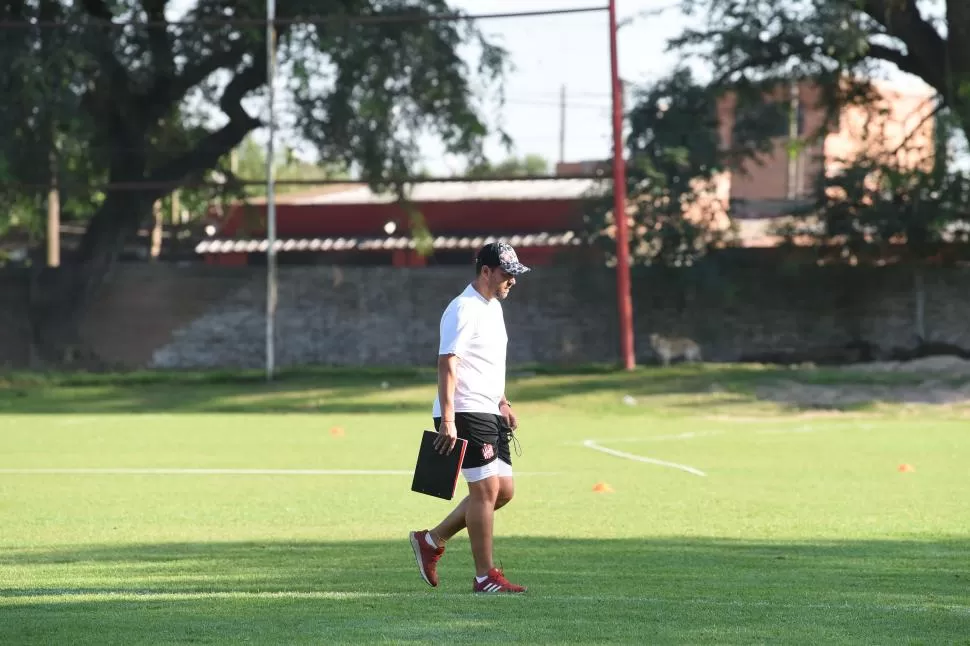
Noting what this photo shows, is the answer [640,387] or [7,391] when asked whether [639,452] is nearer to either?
[640,387]

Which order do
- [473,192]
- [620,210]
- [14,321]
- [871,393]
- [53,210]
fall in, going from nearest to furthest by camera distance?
[871,393] < [620,210] < [53,210] < [14,321] < [473,192]

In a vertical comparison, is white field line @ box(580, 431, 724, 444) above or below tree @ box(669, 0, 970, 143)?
below

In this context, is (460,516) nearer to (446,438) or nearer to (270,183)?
(446,438)

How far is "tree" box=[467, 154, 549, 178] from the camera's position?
1175 inches

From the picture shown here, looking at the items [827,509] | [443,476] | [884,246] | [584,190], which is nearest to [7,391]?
[584,190]

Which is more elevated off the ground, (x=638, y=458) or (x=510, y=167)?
(x=510, y=167)

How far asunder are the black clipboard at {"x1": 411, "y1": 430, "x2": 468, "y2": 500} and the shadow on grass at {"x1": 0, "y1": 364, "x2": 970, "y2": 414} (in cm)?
1733

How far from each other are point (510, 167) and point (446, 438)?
2232 cm

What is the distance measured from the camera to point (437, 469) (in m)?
9.05

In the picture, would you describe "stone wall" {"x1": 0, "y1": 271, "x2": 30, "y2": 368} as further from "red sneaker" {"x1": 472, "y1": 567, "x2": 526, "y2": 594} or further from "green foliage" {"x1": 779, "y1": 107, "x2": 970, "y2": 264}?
"red sneaker" {"x1": 472, "y1": 567, "x2": 526, "y2": 594}

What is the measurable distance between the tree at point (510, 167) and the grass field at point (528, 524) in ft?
16.3

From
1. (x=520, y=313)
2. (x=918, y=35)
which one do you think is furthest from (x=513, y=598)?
(x=918, y=35)

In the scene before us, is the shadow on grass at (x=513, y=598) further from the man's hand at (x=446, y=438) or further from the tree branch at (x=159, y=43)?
the tree branch at (x=159, y=43)

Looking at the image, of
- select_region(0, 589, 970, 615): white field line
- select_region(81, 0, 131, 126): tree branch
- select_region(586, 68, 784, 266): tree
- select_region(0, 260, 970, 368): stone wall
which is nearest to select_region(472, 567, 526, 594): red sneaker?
select_region(0, 589, 970, 615): white field line
